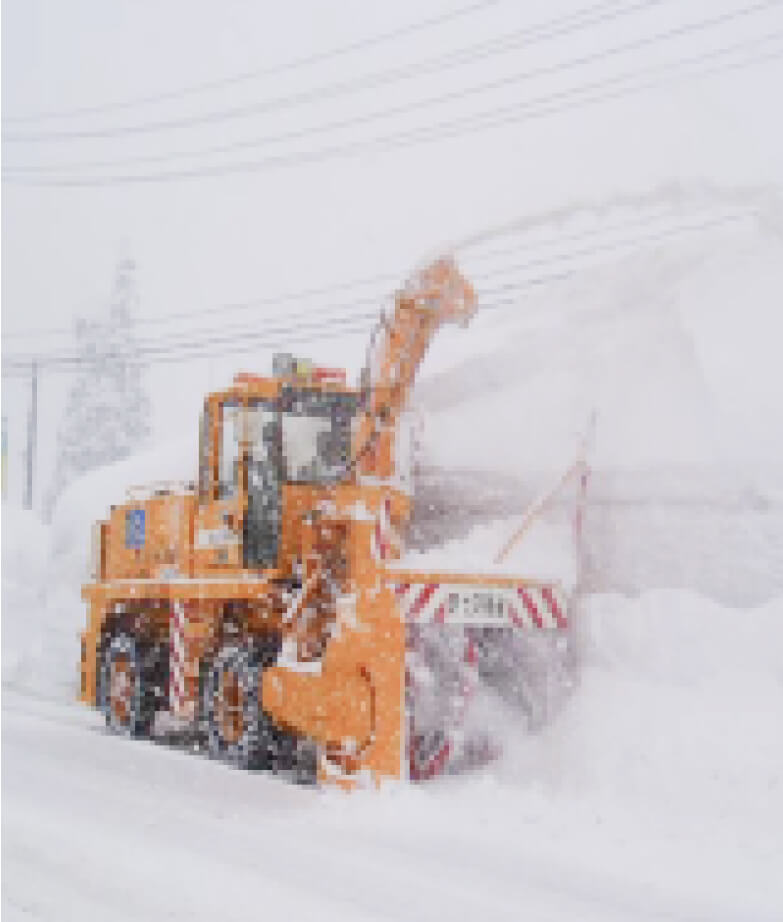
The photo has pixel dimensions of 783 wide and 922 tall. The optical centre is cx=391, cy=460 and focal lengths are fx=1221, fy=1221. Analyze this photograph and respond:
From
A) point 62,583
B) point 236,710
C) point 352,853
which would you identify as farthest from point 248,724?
point 62,583

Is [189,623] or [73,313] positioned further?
[73,313]

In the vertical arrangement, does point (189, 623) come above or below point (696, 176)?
below

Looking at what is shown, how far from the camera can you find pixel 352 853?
4785 millimetres

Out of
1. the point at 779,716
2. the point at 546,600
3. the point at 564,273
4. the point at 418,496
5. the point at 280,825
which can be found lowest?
the point at 280,825

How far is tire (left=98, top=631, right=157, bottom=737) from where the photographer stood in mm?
7969

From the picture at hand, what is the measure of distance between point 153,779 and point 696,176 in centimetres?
473

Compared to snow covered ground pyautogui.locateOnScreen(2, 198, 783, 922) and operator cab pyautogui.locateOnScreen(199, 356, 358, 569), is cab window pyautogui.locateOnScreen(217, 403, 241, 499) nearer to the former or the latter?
operator cab pyautogui.locateOnScreen(199, 356, 358, 569)

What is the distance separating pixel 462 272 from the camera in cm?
707

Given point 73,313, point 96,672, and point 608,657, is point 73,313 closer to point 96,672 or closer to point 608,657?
point 96,672

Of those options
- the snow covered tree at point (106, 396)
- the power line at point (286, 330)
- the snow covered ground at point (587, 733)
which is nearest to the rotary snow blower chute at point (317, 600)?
the snow covered ground at point (587, 733)

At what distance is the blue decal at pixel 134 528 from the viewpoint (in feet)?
27.0

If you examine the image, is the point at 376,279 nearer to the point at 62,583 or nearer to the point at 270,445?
the point at 270,445

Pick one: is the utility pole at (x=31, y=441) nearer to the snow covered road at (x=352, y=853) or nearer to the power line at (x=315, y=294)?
the power line at (x=315, y=294)

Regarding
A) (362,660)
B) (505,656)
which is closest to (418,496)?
(505,656)
